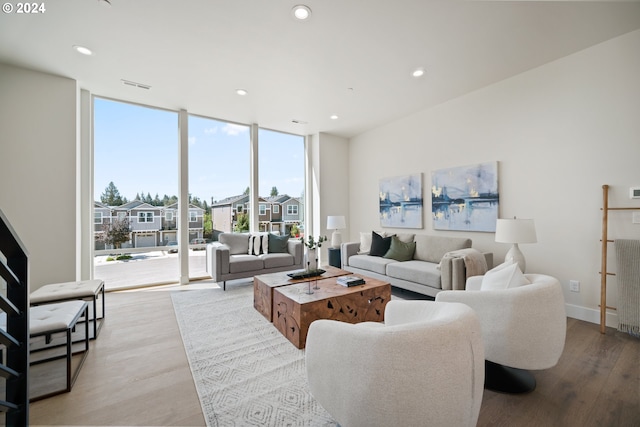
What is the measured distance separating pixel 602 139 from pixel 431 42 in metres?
2.03

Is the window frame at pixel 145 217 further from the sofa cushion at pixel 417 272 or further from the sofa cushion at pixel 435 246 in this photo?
the sofa cushion at pixel 435 246

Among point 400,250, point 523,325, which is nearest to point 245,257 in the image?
point 400,250

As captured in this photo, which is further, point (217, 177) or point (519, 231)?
point (217, 177)

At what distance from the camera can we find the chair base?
1.67 metres

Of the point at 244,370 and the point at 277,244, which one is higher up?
the point at 277,244

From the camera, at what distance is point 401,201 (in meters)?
4.69

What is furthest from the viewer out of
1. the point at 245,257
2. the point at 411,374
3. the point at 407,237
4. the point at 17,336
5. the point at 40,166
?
the point at 407,237

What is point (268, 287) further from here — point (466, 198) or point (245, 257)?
point (466, 198)

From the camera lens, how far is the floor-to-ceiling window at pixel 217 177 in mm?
4633

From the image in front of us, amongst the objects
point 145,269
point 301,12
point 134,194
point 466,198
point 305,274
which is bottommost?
point 145,269

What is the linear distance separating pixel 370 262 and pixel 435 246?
0.99m

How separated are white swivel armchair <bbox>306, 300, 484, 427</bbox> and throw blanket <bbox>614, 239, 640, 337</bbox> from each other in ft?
8.40

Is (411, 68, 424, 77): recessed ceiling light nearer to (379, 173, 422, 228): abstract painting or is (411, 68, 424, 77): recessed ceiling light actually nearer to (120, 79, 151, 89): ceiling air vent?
(379, 173, 422, 228): abstract painting

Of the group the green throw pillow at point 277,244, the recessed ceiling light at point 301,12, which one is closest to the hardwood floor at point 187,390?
the green throw pillow at point 277,244
